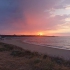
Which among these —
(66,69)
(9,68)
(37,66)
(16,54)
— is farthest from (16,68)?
(16,54)

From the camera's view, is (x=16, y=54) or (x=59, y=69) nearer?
(x=59, y=69)

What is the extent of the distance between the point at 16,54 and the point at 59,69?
533 cm

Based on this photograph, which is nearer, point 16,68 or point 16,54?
point 16,68

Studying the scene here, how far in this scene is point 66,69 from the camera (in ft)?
25.5

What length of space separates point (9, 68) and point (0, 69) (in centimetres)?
49

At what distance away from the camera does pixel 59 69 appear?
301 inches

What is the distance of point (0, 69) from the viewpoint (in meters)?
7.87

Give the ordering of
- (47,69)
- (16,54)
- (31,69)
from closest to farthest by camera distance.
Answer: (47,69) < (31,69) < (16,54)

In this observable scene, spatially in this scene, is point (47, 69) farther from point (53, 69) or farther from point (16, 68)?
point (16, 68)

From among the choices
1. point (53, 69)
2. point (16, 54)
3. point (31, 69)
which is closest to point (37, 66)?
point (31, 69)

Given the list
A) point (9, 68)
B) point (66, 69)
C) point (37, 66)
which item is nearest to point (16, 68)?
point (9, 68)

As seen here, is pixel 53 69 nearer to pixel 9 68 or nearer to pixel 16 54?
pixel 9 68

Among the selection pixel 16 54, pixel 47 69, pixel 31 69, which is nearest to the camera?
pixel 47 69

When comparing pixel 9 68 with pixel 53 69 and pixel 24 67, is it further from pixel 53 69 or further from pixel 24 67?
pixel 53 69
